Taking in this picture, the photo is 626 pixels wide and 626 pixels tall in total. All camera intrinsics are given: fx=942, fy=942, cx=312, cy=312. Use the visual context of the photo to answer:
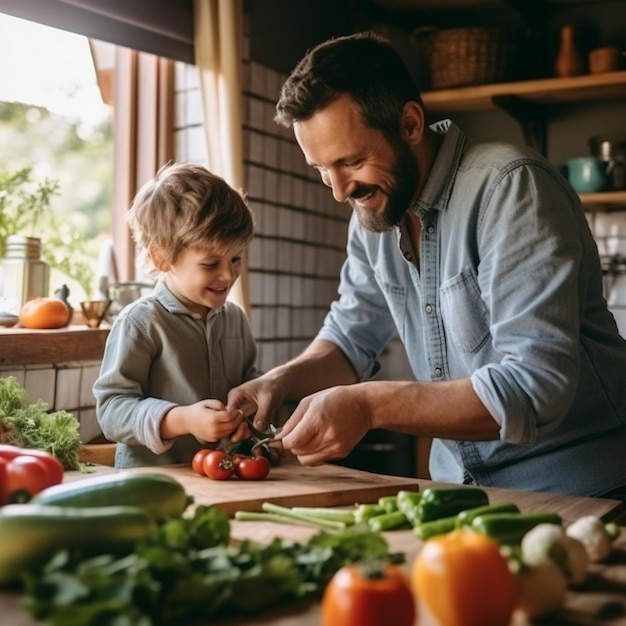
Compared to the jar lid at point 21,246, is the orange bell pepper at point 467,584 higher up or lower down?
lower down

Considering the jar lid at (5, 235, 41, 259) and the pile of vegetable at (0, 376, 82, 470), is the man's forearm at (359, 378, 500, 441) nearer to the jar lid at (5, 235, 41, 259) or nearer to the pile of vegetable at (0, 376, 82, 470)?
the pile of vegetable at (0, 376, 82, 470)

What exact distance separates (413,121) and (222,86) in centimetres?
125

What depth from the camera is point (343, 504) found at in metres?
1.69

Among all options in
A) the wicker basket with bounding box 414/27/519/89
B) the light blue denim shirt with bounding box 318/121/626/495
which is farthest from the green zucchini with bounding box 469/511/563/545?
the wicker basket with bounding box 414/27/519/89

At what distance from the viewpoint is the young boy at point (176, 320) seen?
2.01 m

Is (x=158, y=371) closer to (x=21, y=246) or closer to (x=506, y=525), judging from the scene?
(x=21, y=246)

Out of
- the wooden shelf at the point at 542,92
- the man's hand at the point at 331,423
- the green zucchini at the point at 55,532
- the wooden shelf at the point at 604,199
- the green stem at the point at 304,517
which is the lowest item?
the green stem at the point at 304,517

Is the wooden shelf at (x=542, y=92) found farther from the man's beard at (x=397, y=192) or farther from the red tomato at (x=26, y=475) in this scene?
the red tomato at (x=26, y=475)

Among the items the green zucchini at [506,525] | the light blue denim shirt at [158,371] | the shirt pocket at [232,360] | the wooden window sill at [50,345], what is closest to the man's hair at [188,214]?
the light blue denim shirt at [158,371]

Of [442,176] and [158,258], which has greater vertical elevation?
[442,176]

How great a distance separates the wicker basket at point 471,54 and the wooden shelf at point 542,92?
0.05 meters

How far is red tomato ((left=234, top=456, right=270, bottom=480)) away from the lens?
1.81 meters

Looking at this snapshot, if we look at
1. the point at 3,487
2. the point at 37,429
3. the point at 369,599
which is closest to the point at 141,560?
the point at 369,599

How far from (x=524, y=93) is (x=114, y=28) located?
1.58 meters
